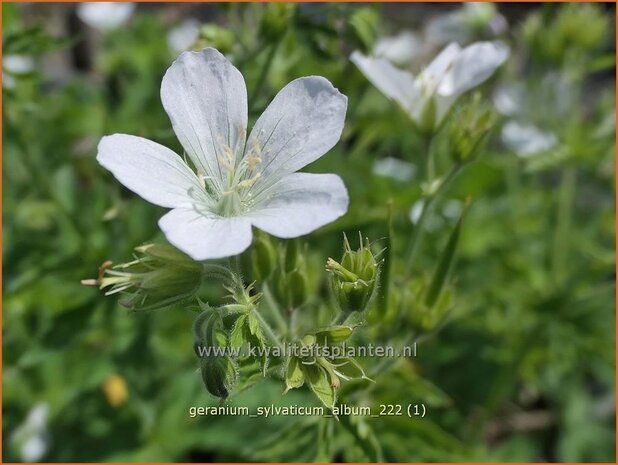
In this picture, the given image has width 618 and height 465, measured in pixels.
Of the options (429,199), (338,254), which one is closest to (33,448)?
(338,254)

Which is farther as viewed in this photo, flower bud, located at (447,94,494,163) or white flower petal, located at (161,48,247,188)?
flower bud, located at (447,94,494,163)

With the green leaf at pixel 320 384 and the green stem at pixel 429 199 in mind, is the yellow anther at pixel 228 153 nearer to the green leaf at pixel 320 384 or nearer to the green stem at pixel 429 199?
the green leaf at pixel 320 384

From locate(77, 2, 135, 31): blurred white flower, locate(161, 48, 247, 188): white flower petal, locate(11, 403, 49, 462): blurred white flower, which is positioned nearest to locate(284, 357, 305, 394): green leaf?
locate(161, 48, 247, 188): white flower petal

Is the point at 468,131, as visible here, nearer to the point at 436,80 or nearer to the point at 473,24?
the point at 436,80

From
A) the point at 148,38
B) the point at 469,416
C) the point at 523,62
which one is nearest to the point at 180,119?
the point at 469,416

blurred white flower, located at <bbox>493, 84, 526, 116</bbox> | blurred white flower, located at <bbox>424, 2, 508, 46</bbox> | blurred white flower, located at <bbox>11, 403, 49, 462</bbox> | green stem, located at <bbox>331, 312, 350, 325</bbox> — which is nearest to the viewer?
green stem, located at <bbox>331, 312, 350, 325</bbox>

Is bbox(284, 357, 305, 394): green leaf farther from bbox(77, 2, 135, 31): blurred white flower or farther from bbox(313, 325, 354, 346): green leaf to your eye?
bbox(77, 2, 135, 31): blurred white flower
